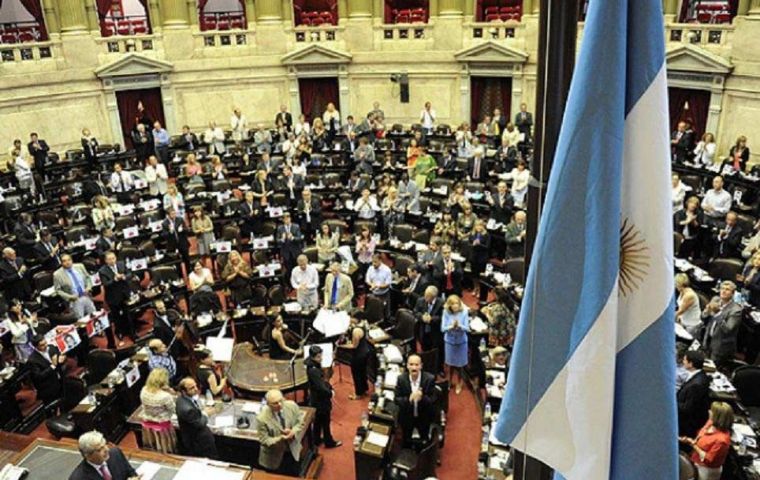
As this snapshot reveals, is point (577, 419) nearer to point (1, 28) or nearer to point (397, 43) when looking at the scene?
point (397, 43)

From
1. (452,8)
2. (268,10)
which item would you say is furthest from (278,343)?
(268,10)

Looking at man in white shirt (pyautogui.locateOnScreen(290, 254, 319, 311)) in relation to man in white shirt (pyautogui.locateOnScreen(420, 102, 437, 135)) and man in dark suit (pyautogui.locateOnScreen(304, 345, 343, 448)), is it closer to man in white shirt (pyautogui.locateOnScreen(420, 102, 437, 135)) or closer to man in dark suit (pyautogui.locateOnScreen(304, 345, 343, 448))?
man in dark suit (pyautogui.locateOnScreen(304, 345, 343, 448))

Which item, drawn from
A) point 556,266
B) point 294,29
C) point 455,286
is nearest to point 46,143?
point 294,29

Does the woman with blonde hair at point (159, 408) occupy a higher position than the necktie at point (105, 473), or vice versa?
the necktie at point (105, 473)

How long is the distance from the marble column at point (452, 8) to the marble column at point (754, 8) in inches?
387

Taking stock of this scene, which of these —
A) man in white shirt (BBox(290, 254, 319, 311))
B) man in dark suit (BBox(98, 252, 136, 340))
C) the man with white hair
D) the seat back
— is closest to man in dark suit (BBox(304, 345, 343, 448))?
the man with white hair

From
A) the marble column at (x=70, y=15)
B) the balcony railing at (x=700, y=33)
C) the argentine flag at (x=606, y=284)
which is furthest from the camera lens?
the marble column at (x=70, y=15)

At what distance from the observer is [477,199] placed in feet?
53.4

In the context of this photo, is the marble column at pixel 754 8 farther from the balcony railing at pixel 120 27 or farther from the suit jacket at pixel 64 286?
the balcony railing at pixel 120 27

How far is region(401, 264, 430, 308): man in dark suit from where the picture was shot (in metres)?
11.9

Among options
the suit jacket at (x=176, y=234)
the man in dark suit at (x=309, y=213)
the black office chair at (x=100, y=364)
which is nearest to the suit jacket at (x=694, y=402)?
the black office chair at (x=100, y=364)

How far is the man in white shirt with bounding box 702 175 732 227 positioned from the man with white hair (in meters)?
10.1

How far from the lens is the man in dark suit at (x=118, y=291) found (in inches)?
477

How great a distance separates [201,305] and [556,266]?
1064 cm
